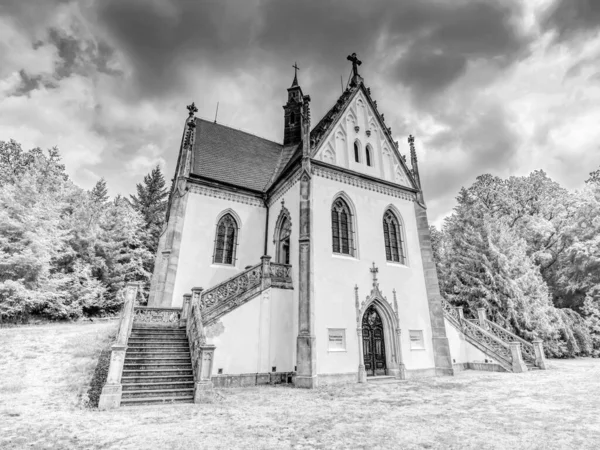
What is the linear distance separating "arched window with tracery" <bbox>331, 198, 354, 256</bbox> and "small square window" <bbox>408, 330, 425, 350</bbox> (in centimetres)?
471

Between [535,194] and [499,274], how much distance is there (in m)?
14.0

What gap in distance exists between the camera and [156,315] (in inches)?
486

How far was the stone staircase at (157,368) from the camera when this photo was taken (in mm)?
8539

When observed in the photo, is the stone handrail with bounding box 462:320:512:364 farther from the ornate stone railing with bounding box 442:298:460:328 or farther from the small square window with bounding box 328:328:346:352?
the small square window with bounding box 328:328:346:352

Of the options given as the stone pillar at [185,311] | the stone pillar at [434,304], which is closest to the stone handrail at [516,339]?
the stone pillar at [434,304]

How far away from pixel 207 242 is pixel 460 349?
14313mm

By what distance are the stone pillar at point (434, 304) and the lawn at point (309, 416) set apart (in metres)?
2.98

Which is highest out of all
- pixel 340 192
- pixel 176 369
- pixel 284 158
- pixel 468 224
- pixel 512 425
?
pixel 284 158

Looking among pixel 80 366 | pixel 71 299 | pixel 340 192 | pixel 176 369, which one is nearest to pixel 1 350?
pixel 80 366

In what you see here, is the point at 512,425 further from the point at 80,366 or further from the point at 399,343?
the point at 80,366

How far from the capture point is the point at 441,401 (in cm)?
861

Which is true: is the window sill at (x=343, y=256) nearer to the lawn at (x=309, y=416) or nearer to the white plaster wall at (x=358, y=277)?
the white plaster wall at (x=358, y=277)

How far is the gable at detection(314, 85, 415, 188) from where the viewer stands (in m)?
16.5

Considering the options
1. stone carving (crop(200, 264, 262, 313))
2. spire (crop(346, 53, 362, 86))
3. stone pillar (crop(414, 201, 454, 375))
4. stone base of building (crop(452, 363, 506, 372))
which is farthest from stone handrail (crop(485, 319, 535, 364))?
spire (crop(346, 53, 362, 86))
